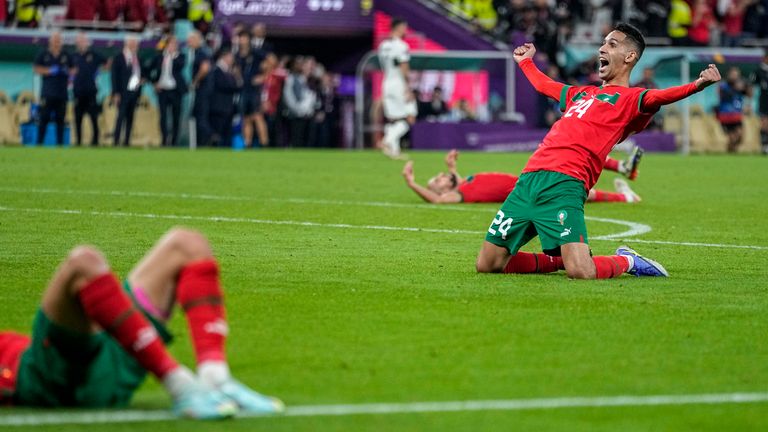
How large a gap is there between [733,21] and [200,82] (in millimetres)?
15998

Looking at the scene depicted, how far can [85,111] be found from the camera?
3231cm

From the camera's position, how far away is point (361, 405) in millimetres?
5383

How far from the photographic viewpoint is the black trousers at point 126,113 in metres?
31.9

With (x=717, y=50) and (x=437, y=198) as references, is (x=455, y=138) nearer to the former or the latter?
(x=717, y=50)

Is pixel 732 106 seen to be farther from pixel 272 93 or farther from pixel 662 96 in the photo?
pixel 662 96

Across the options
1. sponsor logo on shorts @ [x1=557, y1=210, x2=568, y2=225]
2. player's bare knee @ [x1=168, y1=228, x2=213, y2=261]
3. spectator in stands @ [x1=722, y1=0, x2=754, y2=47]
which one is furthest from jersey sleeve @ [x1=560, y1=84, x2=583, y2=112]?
spectator in stands @ [x1=722, y1=0, x2=754, y2=47]

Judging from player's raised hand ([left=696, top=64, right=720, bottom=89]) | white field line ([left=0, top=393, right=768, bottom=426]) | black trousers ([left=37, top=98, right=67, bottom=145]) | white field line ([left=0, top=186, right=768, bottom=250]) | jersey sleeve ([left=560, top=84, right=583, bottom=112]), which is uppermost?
player's raised hand ([left=696, top=64, right=720, bottom=89])

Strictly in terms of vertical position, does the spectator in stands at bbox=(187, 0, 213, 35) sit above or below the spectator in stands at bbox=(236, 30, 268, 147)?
above

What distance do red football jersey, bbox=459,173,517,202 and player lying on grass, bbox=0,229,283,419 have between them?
1130cm

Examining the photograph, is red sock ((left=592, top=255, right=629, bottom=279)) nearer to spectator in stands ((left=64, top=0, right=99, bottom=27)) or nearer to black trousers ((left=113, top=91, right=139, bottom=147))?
black trousers ((left=113, top=91, right=139, bottom=147))

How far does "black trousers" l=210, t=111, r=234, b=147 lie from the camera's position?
33.4m

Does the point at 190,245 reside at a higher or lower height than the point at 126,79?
higher

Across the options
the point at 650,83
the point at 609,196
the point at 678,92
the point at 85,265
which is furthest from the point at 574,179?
the point at 650,83

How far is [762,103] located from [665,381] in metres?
32.0
